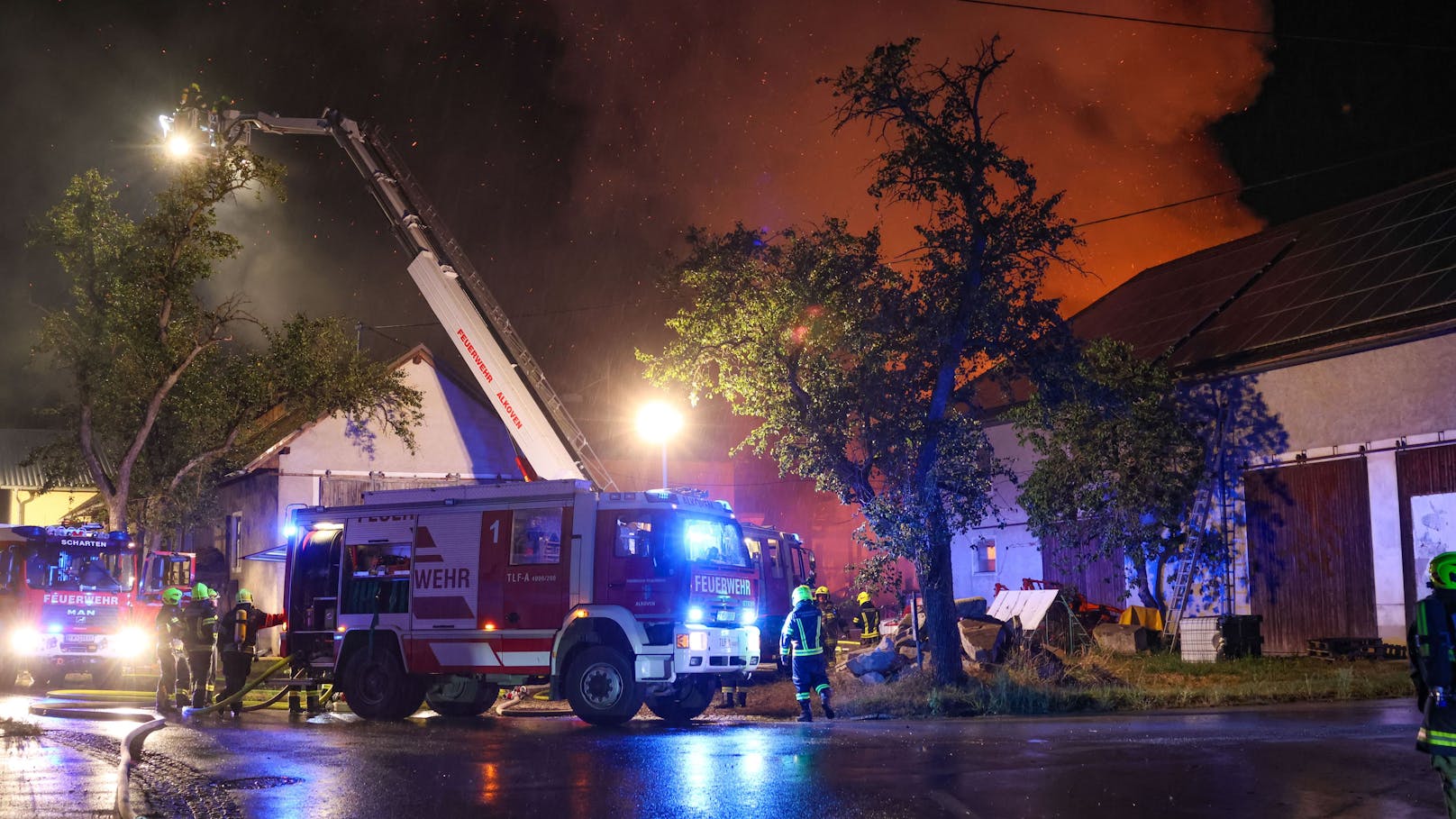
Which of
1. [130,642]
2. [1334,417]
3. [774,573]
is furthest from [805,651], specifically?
[130,642]

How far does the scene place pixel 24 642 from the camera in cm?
2314

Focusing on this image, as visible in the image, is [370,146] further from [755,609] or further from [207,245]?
[755,609]

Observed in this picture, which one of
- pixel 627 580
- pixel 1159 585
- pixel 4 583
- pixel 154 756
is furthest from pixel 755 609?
pixel 4 583

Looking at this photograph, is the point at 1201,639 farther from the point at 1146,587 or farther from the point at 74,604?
the point at 74,604

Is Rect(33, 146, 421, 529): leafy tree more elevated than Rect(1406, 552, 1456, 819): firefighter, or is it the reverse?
Rect(33, 146, 421, 529): leafy tree

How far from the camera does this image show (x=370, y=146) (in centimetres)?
3111

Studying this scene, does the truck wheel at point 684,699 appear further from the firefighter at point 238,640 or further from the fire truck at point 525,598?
the firefighter at point 238,640

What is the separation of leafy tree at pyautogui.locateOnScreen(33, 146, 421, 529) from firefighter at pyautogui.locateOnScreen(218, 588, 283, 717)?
1141cm

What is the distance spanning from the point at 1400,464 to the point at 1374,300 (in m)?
3.63

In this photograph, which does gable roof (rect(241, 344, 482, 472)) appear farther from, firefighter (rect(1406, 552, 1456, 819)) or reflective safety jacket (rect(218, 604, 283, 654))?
firefighter (rect(1406, 552, 1456, 819))

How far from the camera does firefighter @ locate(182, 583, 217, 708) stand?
59.5ft

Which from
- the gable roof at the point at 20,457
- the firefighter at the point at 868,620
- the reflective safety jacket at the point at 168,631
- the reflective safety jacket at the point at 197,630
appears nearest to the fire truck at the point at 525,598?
the reflective safety jacket at the point at 197,630

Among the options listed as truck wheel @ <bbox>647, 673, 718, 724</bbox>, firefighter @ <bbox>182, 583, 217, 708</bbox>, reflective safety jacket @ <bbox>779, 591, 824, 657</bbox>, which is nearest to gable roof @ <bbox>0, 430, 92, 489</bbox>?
firefighter @ <bbox>182, 583, 217, 708</bbox>

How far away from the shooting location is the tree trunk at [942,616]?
56.9ft
